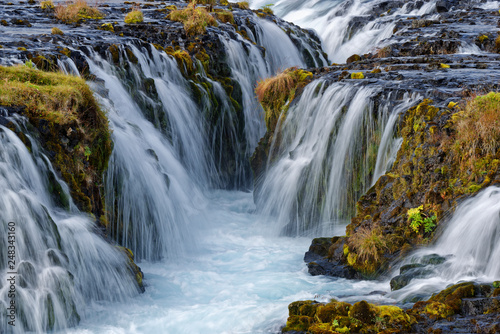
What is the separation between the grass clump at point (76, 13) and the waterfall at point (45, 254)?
9937mm

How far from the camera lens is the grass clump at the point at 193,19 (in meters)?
16.7

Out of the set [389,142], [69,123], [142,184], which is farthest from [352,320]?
[142,184]

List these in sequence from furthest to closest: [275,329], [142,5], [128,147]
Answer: [142,5] < [128,147] < [275,329]

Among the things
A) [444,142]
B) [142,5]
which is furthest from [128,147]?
[142,5]

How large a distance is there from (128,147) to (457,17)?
45.6 feet

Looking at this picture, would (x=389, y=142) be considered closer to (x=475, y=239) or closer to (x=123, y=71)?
(x=475, y=239)

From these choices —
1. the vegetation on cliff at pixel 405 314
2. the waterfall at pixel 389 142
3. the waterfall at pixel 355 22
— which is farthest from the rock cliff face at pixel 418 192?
the waterfall at pixel 355 22

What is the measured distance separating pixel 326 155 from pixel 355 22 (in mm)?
12205

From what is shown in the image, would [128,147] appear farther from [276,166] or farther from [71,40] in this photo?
[71,40]

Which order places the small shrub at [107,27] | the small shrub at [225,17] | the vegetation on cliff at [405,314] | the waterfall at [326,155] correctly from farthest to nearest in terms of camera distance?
1. the small shrub at [225,17]
2. the small shrub at [107,27]
3. the waterfall at [326,155]
4. the vegetation on cliff at [405,314]

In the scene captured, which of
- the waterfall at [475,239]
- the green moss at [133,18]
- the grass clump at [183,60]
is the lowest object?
the waterfall at [475,239]

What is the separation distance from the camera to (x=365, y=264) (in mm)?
8375

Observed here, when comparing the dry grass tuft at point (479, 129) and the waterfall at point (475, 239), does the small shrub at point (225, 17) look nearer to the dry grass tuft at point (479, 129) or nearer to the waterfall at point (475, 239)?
the dry grass tuft at point (479, 129)

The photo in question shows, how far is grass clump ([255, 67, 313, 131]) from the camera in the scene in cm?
1332
